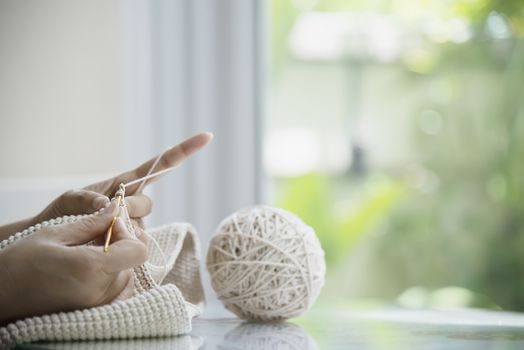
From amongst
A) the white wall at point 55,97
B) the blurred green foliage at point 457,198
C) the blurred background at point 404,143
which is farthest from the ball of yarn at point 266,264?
the blurred green foliage at point 457,198

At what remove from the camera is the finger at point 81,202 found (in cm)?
82

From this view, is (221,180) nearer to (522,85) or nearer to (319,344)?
(319,344)

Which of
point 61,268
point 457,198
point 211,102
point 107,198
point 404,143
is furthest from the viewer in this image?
point 404,143

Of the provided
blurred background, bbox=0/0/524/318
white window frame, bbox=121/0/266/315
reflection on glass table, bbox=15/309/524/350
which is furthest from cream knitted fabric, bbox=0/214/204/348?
blurred background, bbox=0/0/524/318

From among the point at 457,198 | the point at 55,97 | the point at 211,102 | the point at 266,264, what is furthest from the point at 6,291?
the point at 457,198

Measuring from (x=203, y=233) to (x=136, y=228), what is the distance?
81 centimetres

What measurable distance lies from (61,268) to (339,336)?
0.30m

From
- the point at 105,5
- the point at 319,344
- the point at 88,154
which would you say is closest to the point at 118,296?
the point at 319,344

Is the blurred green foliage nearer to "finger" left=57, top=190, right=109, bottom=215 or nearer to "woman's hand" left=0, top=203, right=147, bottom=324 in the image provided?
"finger" left=57, top=190, right=109, bottom=215

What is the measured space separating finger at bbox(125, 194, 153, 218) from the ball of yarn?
0.08 meters

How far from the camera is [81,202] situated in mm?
838

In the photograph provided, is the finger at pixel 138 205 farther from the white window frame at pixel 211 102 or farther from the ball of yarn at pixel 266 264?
the white window frame at pixel 211 102

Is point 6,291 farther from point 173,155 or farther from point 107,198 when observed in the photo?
point 173,155

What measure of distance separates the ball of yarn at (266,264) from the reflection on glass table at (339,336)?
0.03 m
